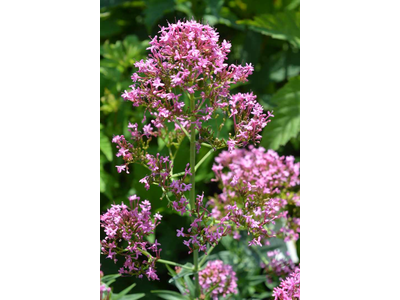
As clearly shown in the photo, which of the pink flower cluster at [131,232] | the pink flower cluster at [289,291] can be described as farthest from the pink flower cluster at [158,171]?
the pink flower cluster at [289,291]

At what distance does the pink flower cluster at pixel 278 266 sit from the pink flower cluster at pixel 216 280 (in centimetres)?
15

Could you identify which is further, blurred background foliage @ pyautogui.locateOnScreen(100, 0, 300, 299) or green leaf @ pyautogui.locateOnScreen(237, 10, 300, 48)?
green leaf @ pyautogui.locateOnScreen(237, 10, 300, 48)

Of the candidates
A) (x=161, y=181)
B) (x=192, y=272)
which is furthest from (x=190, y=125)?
(x=192, y=272)

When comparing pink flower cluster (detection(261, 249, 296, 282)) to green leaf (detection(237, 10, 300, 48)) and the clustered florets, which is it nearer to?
the clustered florets

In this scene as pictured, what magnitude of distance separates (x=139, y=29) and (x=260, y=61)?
0.57 metres

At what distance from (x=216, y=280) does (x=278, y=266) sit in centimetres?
22

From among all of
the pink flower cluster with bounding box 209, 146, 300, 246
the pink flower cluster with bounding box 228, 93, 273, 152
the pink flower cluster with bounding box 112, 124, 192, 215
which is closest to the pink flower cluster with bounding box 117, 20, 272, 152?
the pink flower cluster with bounding box 228, 93, 273, 152

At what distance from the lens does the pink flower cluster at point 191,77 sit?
3.23 feet

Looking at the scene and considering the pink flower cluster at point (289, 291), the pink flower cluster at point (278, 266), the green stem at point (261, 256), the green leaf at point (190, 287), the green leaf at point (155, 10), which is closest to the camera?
the pink flower cluster at point (289, 291)

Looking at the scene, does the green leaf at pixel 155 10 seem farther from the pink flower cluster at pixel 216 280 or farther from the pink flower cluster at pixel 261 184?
the pink flower cluster at pixel 216 280

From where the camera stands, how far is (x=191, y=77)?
3.25 feet

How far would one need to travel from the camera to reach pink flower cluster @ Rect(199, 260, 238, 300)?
48.9 inches

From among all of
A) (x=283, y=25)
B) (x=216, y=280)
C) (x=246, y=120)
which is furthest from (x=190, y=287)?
(x=283, y=25)

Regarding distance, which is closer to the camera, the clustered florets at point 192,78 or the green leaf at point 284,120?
the clustered florets at point 192,78
